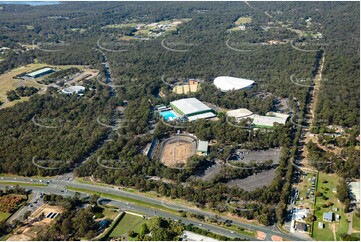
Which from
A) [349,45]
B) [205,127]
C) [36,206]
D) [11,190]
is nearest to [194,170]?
[205,127]

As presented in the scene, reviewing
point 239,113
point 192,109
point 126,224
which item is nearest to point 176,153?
point 192,109

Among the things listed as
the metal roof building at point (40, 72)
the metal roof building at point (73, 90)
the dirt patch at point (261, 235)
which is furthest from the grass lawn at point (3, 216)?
the metal roof building at point (40, 72)

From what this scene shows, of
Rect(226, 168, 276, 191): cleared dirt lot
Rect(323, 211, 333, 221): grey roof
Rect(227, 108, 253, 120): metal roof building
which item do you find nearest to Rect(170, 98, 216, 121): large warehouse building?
Rect(227, 108, 253, 120): metal roof building

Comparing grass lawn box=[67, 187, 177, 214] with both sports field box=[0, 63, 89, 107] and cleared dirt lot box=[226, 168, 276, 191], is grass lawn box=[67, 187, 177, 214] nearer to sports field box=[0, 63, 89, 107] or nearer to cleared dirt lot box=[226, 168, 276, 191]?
cleared dirt lot box=[226, 168, 276, 191]

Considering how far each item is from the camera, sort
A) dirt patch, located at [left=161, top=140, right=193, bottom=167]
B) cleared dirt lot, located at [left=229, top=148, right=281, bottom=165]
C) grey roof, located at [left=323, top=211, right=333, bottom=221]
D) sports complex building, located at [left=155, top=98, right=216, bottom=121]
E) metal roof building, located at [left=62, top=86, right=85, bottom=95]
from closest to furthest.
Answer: grey roof, located at [left=323, top=211, right=333, bottom=221], cleared dirt lot, located at [left=229, top=148, right=281, bottom=165], dirt patch, located at [left=161, top=140, right=193, bottom=167], sports complex building, located at [left=155, top=98, right=216, bottom=121], metal roof building, located at [left=62, top=86, right=85, bottom=95]

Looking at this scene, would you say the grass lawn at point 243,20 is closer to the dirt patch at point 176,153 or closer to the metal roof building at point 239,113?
the metal roof building at point 239,113

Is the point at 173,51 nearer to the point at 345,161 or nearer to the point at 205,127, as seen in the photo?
the point at 205,127
